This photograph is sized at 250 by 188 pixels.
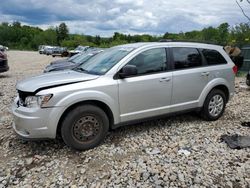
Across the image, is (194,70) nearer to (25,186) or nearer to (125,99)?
(125,99)

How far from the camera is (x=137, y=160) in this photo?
3.99 metres

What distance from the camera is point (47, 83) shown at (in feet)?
13.1

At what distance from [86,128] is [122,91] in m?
0.84

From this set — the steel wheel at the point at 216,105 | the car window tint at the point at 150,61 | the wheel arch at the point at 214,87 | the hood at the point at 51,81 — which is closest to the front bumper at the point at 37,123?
the hood at the point at 51,81

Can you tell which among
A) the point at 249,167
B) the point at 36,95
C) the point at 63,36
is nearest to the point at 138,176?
the point at 249,167

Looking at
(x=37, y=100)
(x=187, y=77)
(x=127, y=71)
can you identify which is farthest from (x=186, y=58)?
(x=37, y=100)

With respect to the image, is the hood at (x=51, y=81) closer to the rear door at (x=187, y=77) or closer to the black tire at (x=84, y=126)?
the black tire at (x=84, y=126)

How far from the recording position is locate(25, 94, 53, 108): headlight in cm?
385

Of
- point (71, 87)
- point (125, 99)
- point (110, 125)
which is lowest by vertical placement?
point (110, 125)

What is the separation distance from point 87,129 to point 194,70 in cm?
243

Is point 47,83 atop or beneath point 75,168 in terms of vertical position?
atop

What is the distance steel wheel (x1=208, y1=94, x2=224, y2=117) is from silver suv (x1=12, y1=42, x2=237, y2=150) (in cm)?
2

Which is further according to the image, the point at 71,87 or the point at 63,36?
the point at 63,36

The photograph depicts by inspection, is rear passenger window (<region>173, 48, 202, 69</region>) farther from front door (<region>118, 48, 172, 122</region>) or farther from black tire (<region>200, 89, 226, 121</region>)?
black tire (<region>200, 89, 226, 121</region>)
